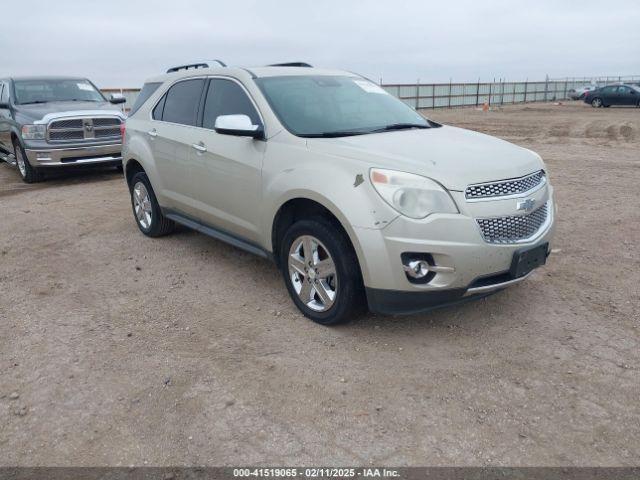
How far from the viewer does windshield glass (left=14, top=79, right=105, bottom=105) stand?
10594 millimetres

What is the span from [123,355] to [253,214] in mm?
1435

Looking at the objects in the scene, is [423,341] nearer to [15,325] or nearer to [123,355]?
[123,355]

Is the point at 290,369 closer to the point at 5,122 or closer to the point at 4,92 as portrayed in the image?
the point at 5,122

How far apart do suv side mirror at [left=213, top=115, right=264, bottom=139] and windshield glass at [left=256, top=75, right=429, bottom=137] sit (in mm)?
217

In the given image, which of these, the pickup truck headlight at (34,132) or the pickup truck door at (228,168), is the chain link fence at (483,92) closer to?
the pickup truck headlight at (34,132)

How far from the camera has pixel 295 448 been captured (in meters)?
2.77

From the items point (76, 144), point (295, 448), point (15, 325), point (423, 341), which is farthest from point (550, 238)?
point (76, 144)

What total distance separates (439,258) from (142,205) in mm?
4118

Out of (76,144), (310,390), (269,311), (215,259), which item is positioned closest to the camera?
(310,390)

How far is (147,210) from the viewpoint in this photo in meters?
6.35

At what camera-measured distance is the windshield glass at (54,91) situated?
34.8 ft

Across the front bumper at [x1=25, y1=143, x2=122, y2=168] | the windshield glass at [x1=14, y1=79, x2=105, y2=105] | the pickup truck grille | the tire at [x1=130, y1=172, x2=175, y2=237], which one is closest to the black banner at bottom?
the tire at [x1=130, y1=172, x2=175, y2=237]

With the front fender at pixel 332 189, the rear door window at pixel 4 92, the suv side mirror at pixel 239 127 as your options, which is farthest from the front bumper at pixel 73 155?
the front fender at pixel 332 189

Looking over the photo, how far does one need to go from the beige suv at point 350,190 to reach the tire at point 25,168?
234 inches
